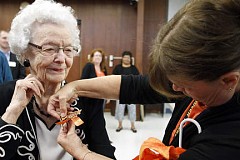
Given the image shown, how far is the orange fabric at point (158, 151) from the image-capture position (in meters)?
0.81

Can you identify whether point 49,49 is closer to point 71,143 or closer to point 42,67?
point 42,67

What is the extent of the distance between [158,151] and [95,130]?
589mm

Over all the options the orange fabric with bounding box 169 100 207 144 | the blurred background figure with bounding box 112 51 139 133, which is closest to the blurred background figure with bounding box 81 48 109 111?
the blurred background figure with bounding box 112 51 139 133

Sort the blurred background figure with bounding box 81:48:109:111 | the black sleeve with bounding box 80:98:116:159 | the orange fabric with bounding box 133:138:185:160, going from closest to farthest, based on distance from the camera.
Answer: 1. the orange fabric with bounding box 133:138:185:160
2. the black sleeve with bounding box 80:98:116:159
3. the blurred background figure with bounding box 81:48:109:111

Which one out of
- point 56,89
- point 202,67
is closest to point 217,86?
point 202,67

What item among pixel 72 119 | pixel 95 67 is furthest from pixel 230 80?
pixel 95 67

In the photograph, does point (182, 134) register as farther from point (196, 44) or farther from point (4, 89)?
point (4, 89)

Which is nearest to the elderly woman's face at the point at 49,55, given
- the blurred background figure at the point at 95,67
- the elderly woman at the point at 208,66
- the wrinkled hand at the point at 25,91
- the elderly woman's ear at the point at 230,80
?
the wrinkled hand at the point at 25,91

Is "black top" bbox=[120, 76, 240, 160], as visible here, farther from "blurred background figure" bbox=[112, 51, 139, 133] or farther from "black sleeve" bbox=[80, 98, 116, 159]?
"blurred background figure" bbox=[112, 51, 139, 133]

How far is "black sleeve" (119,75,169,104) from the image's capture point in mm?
1194

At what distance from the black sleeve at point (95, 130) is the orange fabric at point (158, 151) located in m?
0.50

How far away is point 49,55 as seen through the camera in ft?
4.19

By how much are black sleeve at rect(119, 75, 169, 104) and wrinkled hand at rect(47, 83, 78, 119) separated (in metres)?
0.23

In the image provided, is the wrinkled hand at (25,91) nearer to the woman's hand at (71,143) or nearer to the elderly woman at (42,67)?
the elderly woman at (42,67)
